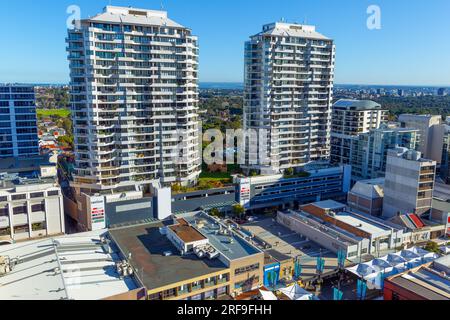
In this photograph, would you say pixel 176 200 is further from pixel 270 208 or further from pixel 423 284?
pixel 423 284

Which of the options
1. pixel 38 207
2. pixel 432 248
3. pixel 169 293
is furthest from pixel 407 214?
pixel 38 207

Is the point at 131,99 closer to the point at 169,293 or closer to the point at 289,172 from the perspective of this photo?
the point at 289,172

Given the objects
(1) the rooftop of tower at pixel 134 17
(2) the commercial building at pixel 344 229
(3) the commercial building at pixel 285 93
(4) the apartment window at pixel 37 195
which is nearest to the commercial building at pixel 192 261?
(4) the apartment window at pixel 37 195

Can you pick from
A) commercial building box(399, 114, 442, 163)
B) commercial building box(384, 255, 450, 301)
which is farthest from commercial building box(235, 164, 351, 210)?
commercial building box(384, 255, 450, 301)

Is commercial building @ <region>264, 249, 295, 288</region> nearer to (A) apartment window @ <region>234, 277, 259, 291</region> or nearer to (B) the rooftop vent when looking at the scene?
(A) apartment window @ <region>234, 277, 259, 291</region>

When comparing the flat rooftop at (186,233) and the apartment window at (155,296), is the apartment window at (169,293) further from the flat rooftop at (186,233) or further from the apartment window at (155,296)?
the flat rooftop at (186,233)
